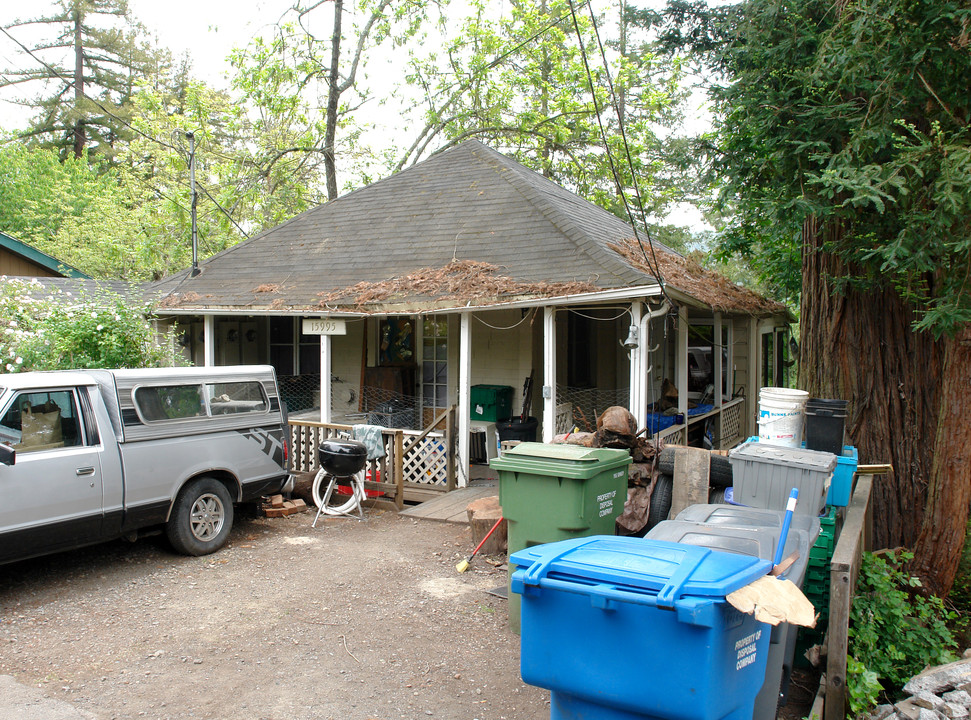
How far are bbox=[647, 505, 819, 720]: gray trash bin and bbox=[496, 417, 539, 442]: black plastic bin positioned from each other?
6.03 metres

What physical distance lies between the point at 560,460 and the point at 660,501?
5.67 ft

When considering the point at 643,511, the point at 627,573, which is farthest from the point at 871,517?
the point at 627,573

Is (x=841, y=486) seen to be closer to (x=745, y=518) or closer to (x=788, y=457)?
(x=788, y=457)

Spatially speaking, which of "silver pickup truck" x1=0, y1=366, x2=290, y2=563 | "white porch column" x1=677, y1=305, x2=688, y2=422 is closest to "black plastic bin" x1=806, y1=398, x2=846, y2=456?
"white porch column" x1=677, y1=305, x2=688, y2=422

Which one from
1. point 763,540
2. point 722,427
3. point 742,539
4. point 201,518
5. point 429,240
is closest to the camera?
point 742,539

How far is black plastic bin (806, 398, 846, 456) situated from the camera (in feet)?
21.6

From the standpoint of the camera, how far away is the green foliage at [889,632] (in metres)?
5.21

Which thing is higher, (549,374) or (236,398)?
(549,374)

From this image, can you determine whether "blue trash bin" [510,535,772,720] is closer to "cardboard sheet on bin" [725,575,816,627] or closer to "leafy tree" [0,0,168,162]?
"cardboard sheet on bin" [725,575,816,627]

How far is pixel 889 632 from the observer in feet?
18.4

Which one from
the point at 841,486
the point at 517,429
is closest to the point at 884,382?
the point at 841,486

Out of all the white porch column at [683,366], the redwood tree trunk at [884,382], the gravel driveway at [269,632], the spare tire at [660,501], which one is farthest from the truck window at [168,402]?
the white porch column at [683,366]

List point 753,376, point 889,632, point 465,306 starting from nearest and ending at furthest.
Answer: point 889,632 → point 465,306 → point 753,376

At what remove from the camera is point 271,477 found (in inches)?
322
